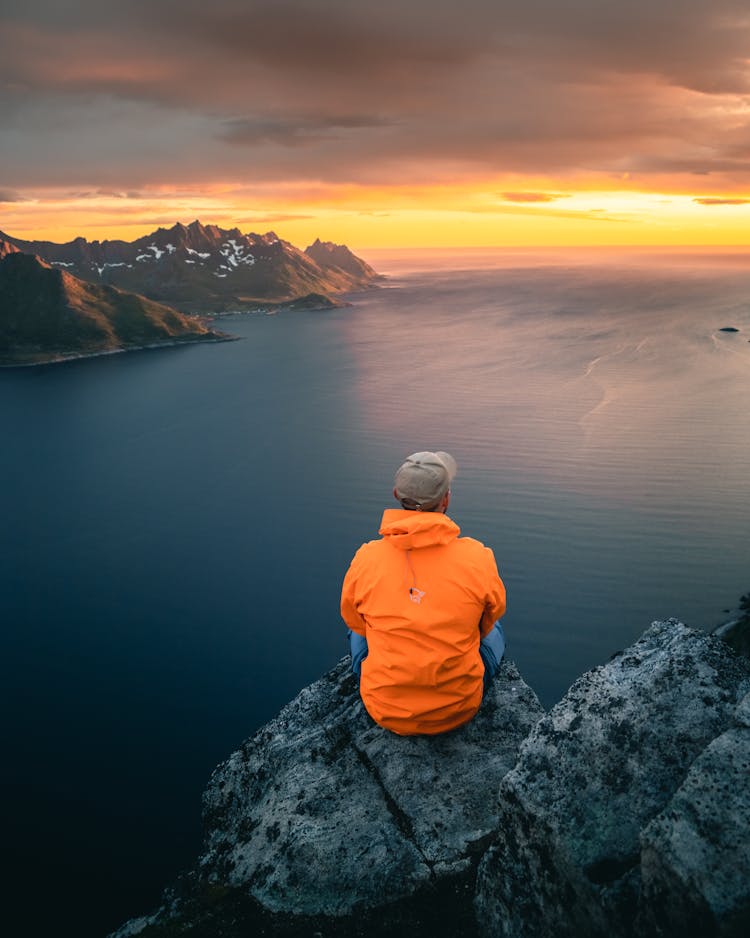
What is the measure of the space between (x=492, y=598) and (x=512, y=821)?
2.17m

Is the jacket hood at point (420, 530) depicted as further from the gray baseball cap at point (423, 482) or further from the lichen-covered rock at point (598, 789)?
the lichen-covered rock at point (598, 789)

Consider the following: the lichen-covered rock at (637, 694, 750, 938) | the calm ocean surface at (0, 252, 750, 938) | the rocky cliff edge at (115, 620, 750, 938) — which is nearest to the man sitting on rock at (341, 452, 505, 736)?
the rocky cliff edge at (115, 620, 750, 938)

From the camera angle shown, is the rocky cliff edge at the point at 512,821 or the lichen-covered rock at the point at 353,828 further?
the lichen-covered rock at the point at 353,828

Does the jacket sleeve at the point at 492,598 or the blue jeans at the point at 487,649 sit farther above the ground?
the jacket sleeve at the point at 492,598

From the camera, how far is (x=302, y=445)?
341 ft

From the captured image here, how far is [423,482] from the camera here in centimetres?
662

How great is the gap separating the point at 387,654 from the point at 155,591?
55449 millimetres

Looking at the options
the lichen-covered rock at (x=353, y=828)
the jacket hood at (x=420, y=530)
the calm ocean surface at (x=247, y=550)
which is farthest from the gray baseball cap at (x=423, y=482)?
the calm ocean surface at (x=247, y=550)

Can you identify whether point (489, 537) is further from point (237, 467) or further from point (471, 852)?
point (471, 852)

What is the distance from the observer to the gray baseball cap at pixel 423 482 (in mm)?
6609

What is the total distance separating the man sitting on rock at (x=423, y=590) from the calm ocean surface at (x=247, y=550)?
28.7 meters

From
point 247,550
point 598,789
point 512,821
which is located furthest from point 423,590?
point 247,550

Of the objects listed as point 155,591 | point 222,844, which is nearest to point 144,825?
point 155,591

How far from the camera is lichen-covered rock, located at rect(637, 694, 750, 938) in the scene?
396 cm
